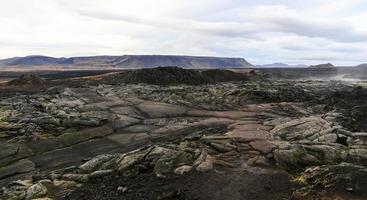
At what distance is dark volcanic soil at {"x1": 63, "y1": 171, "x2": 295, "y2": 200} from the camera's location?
16297 millimetres

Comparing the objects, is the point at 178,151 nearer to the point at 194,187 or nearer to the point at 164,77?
the point at 194,187

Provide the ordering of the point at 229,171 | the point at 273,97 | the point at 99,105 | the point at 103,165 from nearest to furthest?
the point at 229,171, the point at 103,165, the point at 99,105, the point at 273,97

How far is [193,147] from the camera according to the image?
21.4m

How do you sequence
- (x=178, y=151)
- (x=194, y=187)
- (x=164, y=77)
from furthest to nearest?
(x=164, y=77)
(x=178, y=151)
(x=194, y=187)

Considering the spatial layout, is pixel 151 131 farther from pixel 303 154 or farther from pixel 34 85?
pixel 34 85

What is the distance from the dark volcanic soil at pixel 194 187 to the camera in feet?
53.5

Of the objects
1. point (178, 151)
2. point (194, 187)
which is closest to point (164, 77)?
point (178, 151)

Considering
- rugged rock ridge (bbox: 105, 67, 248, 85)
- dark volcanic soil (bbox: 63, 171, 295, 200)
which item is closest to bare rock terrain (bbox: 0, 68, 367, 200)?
dark volcanic soil (bbox: 63, 171, 295, 200)

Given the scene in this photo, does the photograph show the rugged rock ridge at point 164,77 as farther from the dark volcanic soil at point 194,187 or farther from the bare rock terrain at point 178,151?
the dark volcanic soil at point 194,187

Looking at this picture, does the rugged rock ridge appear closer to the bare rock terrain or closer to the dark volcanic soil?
the bare rock terrain

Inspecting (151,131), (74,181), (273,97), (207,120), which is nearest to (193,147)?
(74,181)

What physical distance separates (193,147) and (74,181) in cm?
623

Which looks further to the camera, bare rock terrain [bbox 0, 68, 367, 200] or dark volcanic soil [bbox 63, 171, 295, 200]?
bare rock terrain [bbox 0, 68, 367, 200]

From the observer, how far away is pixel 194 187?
55.6ft
